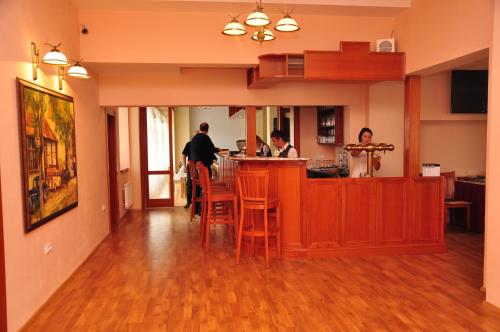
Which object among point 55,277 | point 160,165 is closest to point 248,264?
point 55,277

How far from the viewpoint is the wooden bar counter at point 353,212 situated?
215 inches

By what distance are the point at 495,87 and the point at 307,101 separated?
3.56 meters

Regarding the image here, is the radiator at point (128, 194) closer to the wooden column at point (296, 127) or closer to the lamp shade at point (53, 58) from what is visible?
the wooden column at point (296, 127)

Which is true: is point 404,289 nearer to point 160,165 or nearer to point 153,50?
point 153,50

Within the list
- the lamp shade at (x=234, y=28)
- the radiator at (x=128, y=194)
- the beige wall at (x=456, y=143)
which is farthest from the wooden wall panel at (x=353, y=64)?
the radiator at (x=128, y=194)

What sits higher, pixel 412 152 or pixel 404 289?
pixel 412 152

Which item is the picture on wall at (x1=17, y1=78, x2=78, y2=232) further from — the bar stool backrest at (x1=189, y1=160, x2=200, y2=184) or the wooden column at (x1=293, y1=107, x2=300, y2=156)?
the wooden column at (x1=293, y1=107, x2=300, y2=156)

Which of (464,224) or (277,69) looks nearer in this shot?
(277,69)

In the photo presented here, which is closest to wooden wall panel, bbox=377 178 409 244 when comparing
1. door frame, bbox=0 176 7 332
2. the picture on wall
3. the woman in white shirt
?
the woman in white shirt

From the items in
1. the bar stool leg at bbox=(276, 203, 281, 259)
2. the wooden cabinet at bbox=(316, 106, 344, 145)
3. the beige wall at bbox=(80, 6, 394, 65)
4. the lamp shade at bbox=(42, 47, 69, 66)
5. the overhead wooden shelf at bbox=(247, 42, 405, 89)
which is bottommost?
the bar stool leg at bbox=(276, 203, 281, 259)

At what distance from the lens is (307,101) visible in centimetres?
711

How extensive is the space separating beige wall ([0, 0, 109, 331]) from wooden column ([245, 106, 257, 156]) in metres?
2.39

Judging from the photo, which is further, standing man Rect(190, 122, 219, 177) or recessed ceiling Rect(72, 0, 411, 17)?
standing man Rect(190, 122, 219, 177)

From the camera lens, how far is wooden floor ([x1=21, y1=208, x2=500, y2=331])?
356 centimetres
